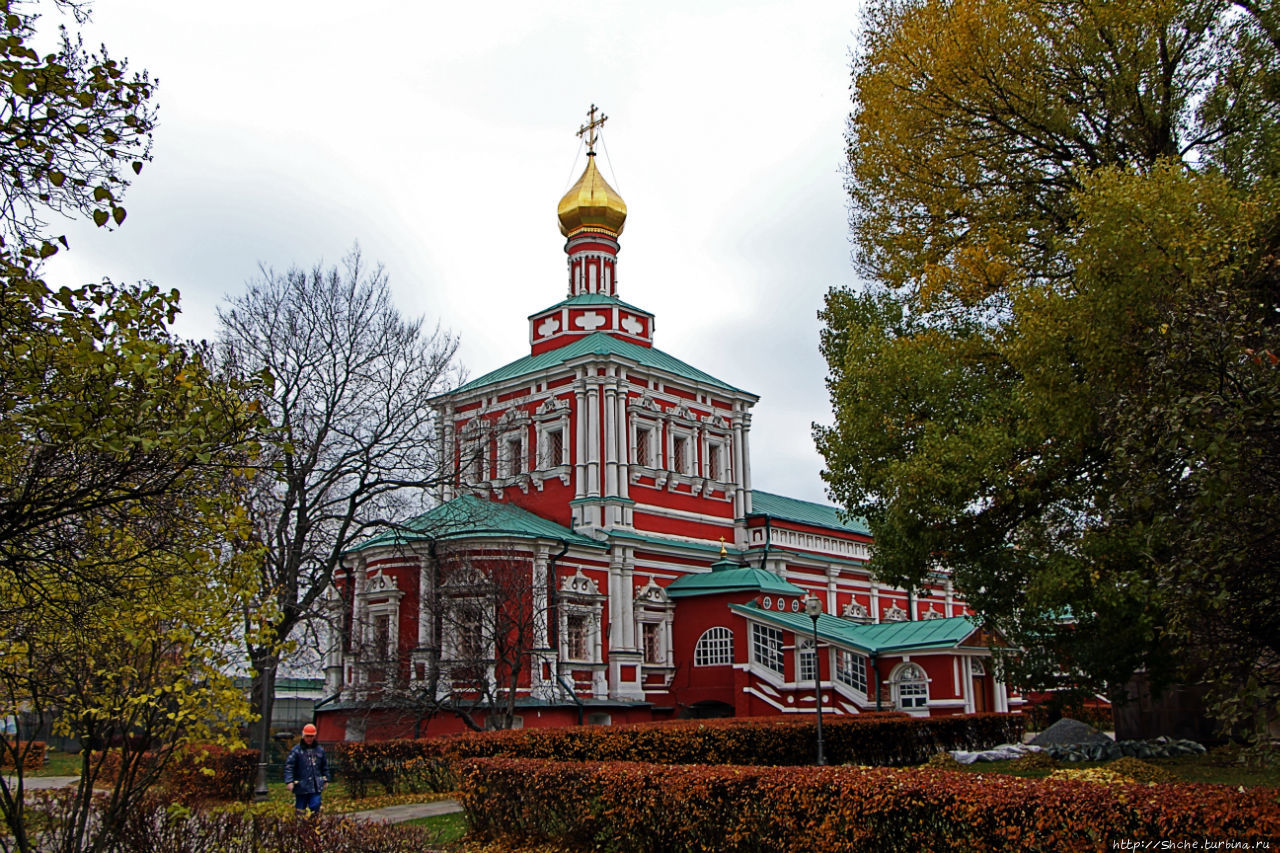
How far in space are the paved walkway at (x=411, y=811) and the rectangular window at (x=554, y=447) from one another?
47.7 ft

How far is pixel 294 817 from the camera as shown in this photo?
7.22 m

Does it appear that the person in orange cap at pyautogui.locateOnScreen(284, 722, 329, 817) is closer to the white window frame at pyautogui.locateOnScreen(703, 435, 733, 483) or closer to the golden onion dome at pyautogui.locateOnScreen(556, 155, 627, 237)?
the white window frame at pyautogui.locateOnScreen(703, 435, 733, 483)

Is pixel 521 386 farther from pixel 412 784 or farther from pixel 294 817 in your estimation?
pixel 294 817

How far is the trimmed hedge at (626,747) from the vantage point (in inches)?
548

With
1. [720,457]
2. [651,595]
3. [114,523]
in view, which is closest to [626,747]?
[114,523]

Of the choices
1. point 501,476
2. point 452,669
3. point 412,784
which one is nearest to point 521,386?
point 501,476

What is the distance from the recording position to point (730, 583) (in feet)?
84.5

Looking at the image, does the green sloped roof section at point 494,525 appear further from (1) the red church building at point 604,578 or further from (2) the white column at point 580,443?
(2) the white column at point 580,443

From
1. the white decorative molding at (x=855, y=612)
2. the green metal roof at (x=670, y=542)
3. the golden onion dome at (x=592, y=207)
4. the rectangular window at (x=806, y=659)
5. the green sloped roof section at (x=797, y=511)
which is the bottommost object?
the rectangular window at (x=806, y=659)

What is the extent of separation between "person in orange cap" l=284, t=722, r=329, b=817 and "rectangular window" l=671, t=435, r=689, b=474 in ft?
63.6

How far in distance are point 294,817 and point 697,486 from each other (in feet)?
72.6

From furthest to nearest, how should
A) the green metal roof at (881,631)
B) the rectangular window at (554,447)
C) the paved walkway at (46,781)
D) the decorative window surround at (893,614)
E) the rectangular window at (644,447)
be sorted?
the decorative window surround at (893,614)
the rectangular window at (644,447)
the rectangular window at (554,447)
the green metal roof at (881,631)
the paved walkway at (46,781)

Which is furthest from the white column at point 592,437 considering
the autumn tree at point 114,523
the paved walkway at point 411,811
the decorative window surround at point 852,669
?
the autumn tree at point 114,523

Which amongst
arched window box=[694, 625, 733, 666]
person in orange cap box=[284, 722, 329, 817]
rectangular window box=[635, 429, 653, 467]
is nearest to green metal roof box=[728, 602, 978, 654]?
arched window box=[694, 625, 733, 666]
